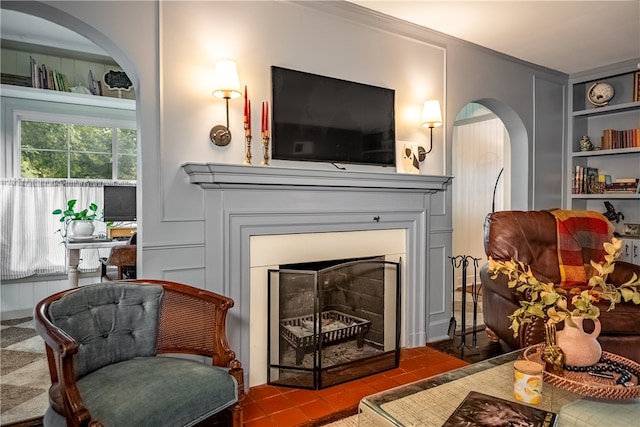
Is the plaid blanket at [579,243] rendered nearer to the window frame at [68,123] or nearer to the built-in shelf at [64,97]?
the built-in shelf at [64,97]

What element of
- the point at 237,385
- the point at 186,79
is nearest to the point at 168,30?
the point at 186,79

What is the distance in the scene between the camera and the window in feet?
12.6

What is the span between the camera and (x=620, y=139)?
4039 millimetres

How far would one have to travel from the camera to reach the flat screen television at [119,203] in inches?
157

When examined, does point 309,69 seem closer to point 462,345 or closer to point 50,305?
point 50,305

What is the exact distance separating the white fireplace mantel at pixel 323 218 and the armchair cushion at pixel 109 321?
19.1 inches

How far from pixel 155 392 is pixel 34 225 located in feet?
10.9

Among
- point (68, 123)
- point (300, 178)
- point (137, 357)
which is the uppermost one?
point (68, 123)

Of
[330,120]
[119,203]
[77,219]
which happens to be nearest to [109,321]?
[330,120]

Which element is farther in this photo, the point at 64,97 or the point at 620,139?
the point at 620,139

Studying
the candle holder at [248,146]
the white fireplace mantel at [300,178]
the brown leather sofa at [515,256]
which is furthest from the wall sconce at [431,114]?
the candle holder at [248,146]

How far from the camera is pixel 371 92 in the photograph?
2875 mm

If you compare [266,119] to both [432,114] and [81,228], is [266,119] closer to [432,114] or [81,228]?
[432,114]

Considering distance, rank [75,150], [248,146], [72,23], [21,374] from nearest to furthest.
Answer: [72,23], [248,146], [21,374], [75,150]
